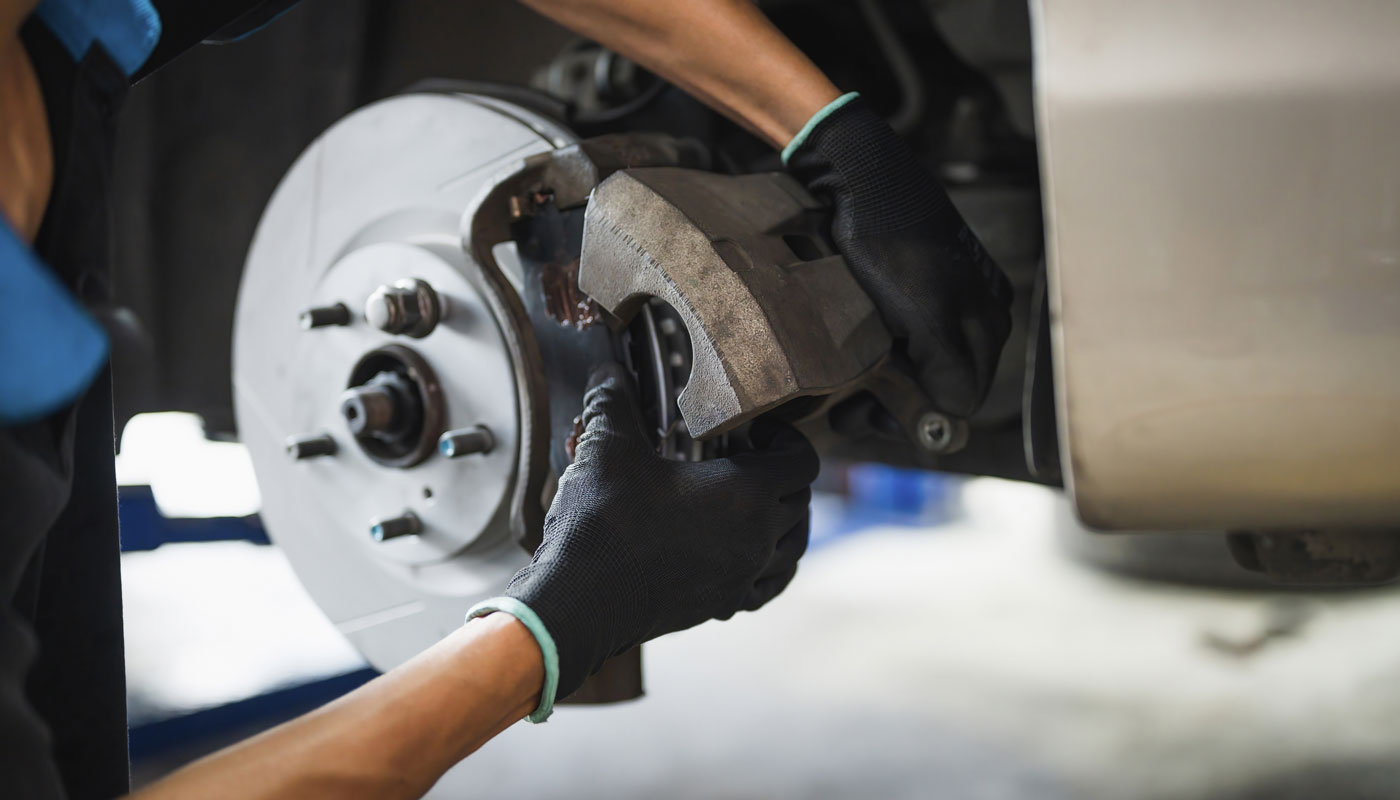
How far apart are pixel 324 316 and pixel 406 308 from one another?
0.42ft

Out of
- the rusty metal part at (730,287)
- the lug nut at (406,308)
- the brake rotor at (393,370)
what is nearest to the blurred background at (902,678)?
the brake rotor at (393,370)

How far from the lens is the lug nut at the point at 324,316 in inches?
39.8

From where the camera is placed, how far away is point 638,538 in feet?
2.25

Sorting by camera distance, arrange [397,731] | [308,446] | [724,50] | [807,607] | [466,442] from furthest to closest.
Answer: [807,607] < [308,446] < [466,442] < [724,50] < [397,731]

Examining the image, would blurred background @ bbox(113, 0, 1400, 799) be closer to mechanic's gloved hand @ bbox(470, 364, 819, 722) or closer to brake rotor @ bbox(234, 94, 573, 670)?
brake rotor @ bbox(234, 94, 573, 670)

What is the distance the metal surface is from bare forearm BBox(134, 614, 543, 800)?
372 millimetres

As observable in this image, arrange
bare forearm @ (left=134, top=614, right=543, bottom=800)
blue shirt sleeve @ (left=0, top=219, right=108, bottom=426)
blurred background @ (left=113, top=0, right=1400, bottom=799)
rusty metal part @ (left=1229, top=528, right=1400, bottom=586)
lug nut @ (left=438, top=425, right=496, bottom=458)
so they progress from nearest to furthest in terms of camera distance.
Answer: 1. blue shirt sleeve @ (left=0, top=219, right=108, bottom=426)
2. bare forearm @ (left=134, top=614, right=543, bottom=800)
3. rusty metal part @ (left=1229, top=528, right=1400, bottom=586)
4. lug nut @ (left=438, top=425, right=496, bottom=458)
5. blurred background @ (left=113, top=0, right=1400, bottom=799)

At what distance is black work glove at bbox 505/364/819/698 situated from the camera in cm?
64

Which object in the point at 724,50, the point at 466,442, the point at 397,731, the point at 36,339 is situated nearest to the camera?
the point at 36,339

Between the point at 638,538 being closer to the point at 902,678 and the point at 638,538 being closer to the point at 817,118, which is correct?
the point at 817,118


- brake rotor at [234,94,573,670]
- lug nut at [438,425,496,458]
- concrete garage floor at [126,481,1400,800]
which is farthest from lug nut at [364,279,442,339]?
concrete garage floor at [126,481,1400,800]

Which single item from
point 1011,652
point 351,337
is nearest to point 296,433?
point 351,337

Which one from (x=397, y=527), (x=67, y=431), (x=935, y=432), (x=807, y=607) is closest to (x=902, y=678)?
(x=807, y=607)

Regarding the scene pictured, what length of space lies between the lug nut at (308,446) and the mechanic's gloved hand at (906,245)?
22.8 inches
